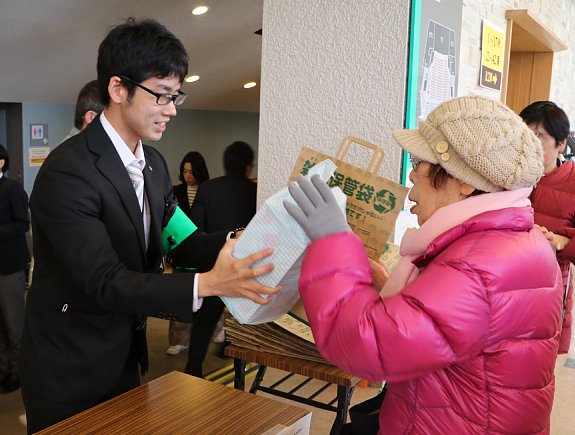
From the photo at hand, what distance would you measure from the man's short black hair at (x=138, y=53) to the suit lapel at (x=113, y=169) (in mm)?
138

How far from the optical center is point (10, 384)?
3.45 meters

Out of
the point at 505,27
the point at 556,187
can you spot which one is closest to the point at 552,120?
the point at 556,187

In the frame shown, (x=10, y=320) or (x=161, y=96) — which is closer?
(x=161, y=96)

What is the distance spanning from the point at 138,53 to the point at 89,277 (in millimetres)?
569

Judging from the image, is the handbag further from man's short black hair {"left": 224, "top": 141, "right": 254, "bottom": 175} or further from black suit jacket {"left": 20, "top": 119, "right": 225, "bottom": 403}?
man's short black hair {"left": 224, "top": 141, "right": 254, "bottom": 175}

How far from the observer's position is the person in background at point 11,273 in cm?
344

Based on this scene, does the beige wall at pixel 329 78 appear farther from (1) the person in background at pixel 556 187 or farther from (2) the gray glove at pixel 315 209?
(2) the gray glove at pixel 315 209

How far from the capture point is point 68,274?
58.1 inches

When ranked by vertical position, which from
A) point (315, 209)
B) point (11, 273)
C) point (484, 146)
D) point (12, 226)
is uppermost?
point (484, 146)

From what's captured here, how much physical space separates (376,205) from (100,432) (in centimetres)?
92

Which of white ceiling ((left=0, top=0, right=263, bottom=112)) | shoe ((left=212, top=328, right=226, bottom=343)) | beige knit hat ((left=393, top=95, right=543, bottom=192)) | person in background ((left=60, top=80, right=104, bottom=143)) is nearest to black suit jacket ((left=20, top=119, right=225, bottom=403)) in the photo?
beige knit hat ((left=393, top=95, right=543, bottom=192))

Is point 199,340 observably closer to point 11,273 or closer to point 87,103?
point 11,273

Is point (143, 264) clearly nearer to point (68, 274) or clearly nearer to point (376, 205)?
point (68, 274)

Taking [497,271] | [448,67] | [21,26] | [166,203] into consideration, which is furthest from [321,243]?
[21,26]
